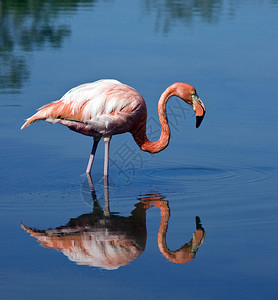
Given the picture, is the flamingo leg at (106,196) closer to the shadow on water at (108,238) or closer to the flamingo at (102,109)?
the shadow on water at (108,238)

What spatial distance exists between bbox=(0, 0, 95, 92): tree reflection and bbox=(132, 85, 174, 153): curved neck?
424 centimetres

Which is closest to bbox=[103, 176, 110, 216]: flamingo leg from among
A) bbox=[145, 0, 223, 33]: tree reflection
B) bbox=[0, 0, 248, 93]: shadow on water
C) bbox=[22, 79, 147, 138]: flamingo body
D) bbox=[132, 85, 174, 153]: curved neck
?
bbox=[22, 79, 147, 138]: flamingo body

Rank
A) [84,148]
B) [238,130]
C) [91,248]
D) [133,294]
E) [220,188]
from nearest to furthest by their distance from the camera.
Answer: [133,294] < [91,248] < [220,188] < [84,148] < [238,130]

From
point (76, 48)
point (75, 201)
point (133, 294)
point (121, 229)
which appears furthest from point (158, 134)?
point (76, 48)

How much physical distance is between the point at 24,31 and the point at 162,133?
35.7 ft

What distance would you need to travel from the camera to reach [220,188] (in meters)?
7.46

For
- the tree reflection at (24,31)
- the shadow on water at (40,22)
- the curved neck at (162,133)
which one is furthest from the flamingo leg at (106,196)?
the tree reflection at (24,31)

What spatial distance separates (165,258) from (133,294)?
0.71m

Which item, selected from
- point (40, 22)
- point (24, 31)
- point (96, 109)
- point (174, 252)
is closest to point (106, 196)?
point (96, 109)

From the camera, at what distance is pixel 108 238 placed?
586cm

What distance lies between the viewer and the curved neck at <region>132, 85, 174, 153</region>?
8.19 m

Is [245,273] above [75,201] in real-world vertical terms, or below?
above

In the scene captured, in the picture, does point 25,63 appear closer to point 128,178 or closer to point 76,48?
point 76,48

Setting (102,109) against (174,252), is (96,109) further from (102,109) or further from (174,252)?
(174,252)
